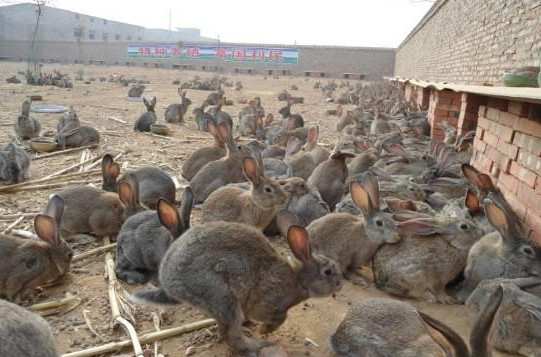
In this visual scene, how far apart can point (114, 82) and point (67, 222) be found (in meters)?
28.5

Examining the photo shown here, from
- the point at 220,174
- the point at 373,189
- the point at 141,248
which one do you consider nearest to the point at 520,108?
the point at 373,189

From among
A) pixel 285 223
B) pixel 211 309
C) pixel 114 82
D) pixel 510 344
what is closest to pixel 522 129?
pixel 510 344

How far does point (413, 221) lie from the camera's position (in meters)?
4.14

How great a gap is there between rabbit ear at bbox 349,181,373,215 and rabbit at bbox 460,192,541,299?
1023mm

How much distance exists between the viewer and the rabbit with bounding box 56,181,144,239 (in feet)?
16.4

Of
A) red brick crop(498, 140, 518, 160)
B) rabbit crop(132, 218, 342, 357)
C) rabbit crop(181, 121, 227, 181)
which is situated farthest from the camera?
rabbit crop(181, 121, 227, 181)

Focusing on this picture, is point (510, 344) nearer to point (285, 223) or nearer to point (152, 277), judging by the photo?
point (285, 223)

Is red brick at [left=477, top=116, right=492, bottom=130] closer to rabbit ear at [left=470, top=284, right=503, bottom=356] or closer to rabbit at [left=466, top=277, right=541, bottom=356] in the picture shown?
rabbit at [left=466, top=277, right=541, bottom=356]

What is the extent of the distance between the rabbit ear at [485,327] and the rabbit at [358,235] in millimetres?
2346

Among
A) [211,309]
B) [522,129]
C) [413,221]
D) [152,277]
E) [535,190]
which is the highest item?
[522,129]

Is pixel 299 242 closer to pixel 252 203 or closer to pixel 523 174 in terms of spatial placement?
pixel 252 203

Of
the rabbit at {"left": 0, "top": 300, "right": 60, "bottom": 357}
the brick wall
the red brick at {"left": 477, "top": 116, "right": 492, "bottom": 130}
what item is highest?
the brick wall

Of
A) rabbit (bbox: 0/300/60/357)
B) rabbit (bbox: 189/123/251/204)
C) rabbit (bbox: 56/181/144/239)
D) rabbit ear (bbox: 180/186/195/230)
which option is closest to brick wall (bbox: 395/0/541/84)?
rabbit (bbox: 189/123/251/204)

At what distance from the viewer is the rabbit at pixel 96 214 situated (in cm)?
500
